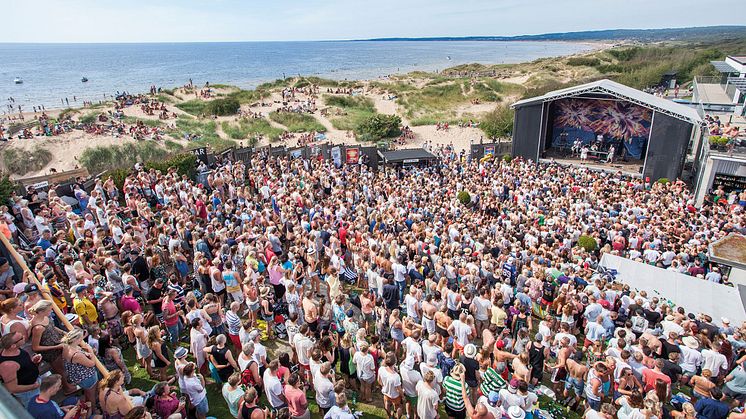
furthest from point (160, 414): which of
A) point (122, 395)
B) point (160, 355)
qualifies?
point (160, 355)

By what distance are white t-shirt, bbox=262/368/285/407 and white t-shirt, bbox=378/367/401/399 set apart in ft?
4.35

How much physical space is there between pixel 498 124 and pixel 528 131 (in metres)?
7.93

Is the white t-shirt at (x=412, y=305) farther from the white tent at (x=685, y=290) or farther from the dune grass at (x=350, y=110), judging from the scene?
the dune grass at (x=350, y=110)

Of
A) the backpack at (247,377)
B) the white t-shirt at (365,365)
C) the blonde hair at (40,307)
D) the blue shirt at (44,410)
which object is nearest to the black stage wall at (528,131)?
the white t-shirt at (365,365)

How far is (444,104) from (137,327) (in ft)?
131

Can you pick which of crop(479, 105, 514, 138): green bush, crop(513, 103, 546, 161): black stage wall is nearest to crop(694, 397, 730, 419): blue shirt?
crop(513, 103, 546, 161): black stage wall

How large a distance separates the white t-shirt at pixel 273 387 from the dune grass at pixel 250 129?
25.7m

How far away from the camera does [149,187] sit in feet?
47.0

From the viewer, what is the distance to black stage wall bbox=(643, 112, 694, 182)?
1836cm

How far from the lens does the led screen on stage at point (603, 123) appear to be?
2098cm

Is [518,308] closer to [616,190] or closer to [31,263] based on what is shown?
[31,263]

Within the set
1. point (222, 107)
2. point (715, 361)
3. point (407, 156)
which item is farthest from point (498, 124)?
point (715, 361)

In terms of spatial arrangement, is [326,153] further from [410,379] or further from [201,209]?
[410,379]

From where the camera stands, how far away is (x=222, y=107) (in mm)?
36688
